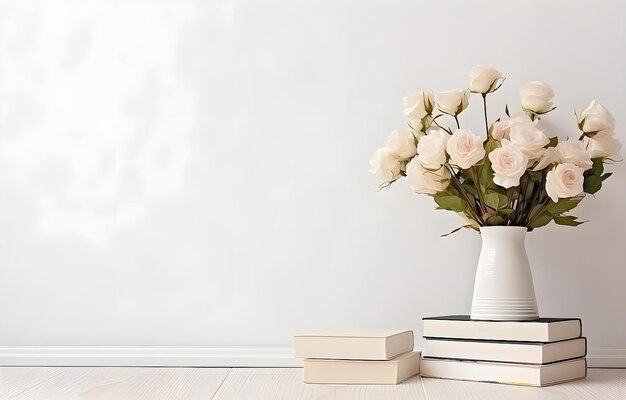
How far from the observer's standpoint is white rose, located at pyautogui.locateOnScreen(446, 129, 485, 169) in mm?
1283

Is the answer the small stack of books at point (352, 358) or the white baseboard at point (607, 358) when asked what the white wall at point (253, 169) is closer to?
the white baseboard at point (607, 358)

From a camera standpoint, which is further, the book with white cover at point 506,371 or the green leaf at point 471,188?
the green leaf at point 471,188

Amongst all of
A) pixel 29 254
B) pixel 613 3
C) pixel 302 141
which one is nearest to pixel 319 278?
pixel 302 141

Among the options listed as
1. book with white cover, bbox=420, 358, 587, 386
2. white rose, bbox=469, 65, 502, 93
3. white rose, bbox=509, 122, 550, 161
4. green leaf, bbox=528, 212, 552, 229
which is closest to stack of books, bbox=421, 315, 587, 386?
book with white cover, bbox=420, 358, 587, 386

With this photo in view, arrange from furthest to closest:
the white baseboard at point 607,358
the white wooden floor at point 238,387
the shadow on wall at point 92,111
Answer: the shadow on wall at point 92,111, the white baseboard at point 607,358, the white wooden floor at point 238,387

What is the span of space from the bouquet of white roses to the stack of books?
0.64 feet

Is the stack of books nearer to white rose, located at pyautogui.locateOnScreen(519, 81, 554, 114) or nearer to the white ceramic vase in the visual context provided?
the white ceramic vase

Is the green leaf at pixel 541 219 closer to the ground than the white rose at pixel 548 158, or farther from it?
closer to the ground

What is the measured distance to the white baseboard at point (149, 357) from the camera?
155 centimetres

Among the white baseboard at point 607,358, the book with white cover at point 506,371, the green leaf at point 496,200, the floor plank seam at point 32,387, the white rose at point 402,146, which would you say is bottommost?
the white baseboard at point 607,358

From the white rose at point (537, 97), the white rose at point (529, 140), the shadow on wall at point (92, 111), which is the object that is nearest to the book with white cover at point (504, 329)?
the white rose at point (529, 140)

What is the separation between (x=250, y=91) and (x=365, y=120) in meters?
0.25

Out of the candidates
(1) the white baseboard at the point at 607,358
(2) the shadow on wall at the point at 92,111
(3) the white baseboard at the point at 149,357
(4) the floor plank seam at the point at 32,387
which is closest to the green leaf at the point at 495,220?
(1) the white baseboard at the point at 607,358

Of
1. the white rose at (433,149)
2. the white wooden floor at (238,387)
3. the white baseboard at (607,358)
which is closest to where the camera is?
the white wooden floor at (238,387)
